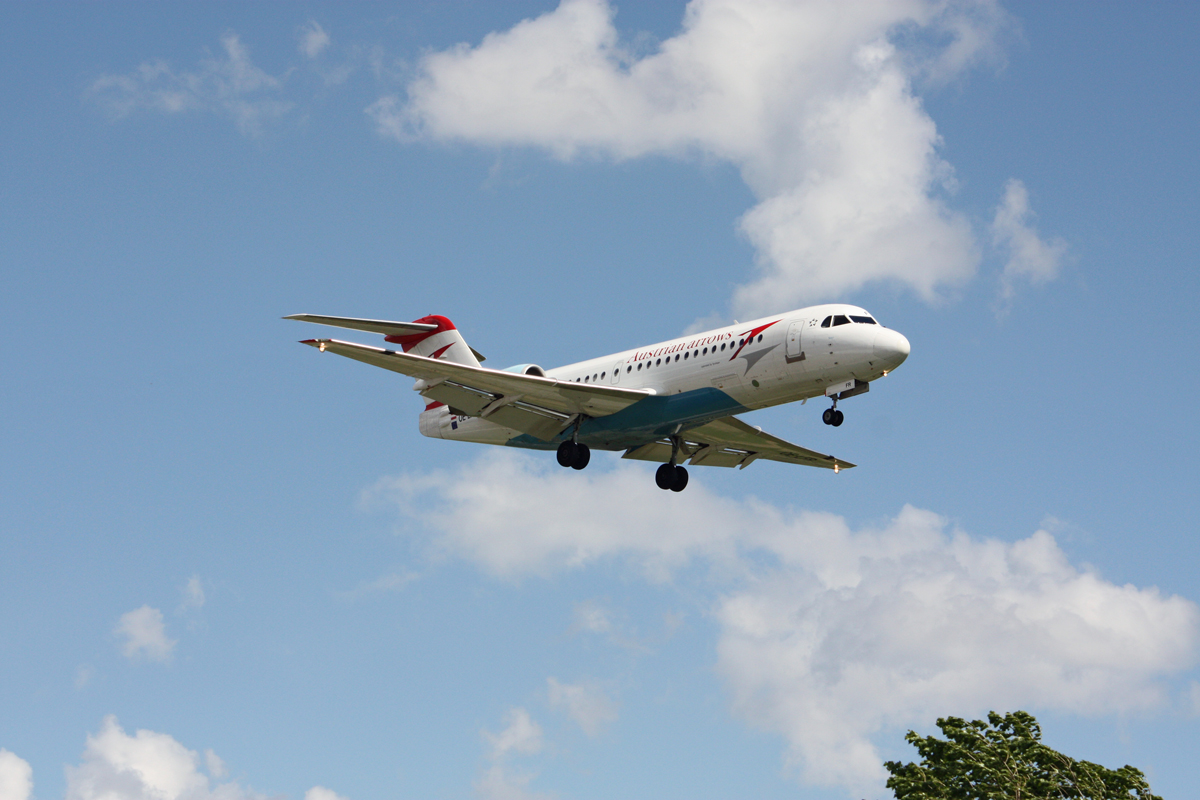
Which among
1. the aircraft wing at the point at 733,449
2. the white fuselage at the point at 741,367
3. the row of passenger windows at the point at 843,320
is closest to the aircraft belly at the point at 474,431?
the white fuselage at the point at 741,367

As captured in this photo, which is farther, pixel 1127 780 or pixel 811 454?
pixel 811 454

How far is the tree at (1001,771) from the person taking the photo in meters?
29.3

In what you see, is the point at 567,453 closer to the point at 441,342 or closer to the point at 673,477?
the point at 673,477

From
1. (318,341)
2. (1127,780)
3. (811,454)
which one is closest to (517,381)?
(318,341)

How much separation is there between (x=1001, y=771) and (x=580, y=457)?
15.6 meters

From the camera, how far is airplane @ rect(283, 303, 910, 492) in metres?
33.6

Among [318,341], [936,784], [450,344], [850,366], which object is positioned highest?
[450,344]

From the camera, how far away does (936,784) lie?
30.1 meters

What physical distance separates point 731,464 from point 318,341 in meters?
17.1

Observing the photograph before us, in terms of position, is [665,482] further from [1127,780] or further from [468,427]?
[1127,780]

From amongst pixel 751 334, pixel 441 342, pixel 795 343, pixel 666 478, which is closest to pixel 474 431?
pixel 441 342

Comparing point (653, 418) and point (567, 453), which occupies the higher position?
point (653, 418)

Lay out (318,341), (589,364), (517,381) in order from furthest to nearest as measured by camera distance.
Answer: (589,364) → (517,381) → (318,341)

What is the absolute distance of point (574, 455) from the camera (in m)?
38.2
